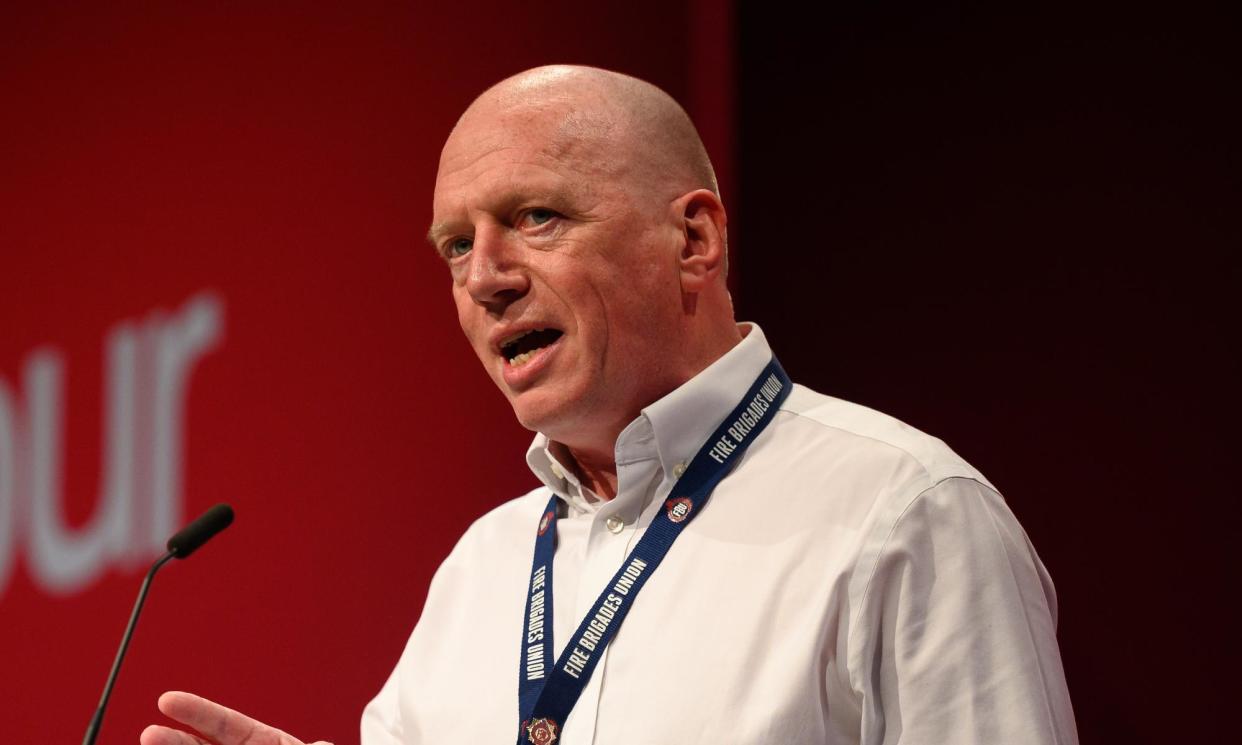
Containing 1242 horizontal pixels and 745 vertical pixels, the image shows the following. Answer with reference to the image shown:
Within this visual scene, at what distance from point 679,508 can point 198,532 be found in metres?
0.55

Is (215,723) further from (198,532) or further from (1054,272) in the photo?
(1054,272)

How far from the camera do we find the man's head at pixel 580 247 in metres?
1.46

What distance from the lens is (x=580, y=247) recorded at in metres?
1.46

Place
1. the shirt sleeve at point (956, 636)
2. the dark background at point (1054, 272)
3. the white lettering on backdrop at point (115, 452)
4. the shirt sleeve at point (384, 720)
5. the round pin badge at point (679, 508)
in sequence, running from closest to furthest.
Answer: the shirt sleeve at point (956, 636) < the round pin badge at point (679, 508) < the shirt sleeve at point (384, 720) < the dark background at point (1054, 272) < the white lettering on backdrop at point (115, 452)

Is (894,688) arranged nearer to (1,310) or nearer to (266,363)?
(266,363)

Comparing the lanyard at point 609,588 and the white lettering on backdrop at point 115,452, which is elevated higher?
the white lettering on backdrop at point 115,452

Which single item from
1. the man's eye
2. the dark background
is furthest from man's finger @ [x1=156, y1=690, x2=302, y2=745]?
the dark background

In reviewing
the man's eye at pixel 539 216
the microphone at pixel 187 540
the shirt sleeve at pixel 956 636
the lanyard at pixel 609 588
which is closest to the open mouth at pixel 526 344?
the man's eye at pixel 539 216

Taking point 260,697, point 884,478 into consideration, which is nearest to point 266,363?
point 260,697

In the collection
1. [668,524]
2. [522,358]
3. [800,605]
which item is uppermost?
[522,358]

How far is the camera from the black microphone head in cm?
132

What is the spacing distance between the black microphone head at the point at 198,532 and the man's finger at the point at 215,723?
0.17 m

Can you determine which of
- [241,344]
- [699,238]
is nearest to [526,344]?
[699,238]

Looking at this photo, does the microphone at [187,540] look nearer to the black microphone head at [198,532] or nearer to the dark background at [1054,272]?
the black microphone head at [198,532]
